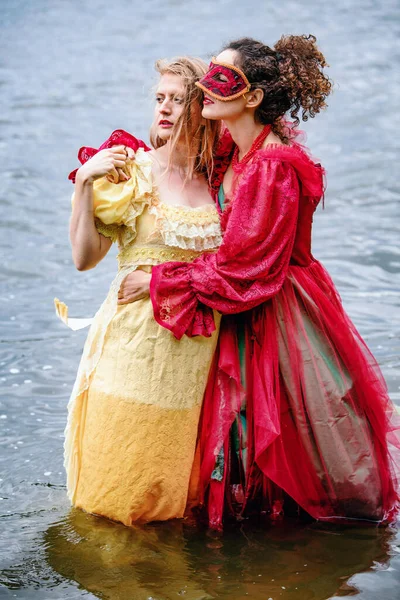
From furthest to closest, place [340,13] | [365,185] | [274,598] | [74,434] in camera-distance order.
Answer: [340,13], [365,185], [74,434], [274,598]

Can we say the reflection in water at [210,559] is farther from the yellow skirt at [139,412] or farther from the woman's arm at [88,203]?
the woman's arm at [88,203]

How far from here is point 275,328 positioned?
303 centimetres

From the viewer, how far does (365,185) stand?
9.97 m

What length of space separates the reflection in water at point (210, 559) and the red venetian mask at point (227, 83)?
147cm

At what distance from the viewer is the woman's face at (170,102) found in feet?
9.91

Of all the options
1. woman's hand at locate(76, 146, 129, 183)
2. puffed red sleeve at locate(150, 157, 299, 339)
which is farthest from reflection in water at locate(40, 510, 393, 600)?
woman's hand at locate(76, 146, 129, 183)

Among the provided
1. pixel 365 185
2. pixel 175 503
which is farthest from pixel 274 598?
pixel 365 185

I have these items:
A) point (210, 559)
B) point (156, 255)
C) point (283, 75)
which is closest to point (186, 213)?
point (156, 255)

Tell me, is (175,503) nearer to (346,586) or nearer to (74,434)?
(74,434)

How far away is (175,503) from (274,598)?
511mm

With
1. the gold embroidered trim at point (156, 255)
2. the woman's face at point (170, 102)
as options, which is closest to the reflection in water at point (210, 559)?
the gold embroidered trim at point (156, 255)

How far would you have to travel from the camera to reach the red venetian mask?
2904 mm

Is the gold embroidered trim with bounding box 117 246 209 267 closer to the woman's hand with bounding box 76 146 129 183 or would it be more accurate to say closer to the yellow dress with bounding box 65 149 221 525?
the yellow dress with bounding box 65 149 221 525

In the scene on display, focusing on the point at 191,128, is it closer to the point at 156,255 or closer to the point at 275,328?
the point at 156,255
